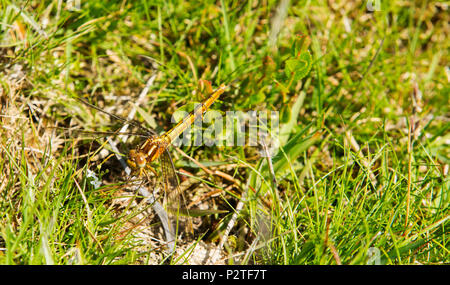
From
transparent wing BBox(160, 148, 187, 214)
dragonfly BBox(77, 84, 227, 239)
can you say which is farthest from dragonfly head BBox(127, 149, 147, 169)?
transparent wing BBox(160, 148, 187, 214)

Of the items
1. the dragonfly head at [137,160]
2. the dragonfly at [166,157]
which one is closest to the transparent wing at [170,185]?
the dragonfly at [166,157]

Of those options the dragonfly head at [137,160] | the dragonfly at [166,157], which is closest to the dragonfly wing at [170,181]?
the dragonfly at [166,157]

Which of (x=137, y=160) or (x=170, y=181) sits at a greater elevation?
(x=137, y=160)

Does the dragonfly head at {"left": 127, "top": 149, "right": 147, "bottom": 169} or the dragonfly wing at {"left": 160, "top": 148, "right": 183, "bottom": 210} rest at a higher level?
the dragonfly head at {"left": 127, "top": 149, "right": 147, "bottom": 169}

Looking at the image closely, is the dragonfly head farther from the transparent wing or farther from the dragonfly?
the transparent wing

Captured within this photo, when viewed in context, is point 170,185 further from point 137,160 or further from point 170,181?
point 137,160

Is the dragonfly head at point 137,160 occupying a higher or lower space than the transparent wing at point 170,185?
higher

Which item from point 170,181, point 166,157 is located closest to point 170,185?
point 170,181

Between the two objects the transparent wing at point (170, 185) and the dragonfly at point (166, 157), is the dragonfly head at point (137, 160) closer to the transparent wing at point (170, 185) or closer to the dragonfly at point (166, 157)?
the dragonfly at point (166, 157)
